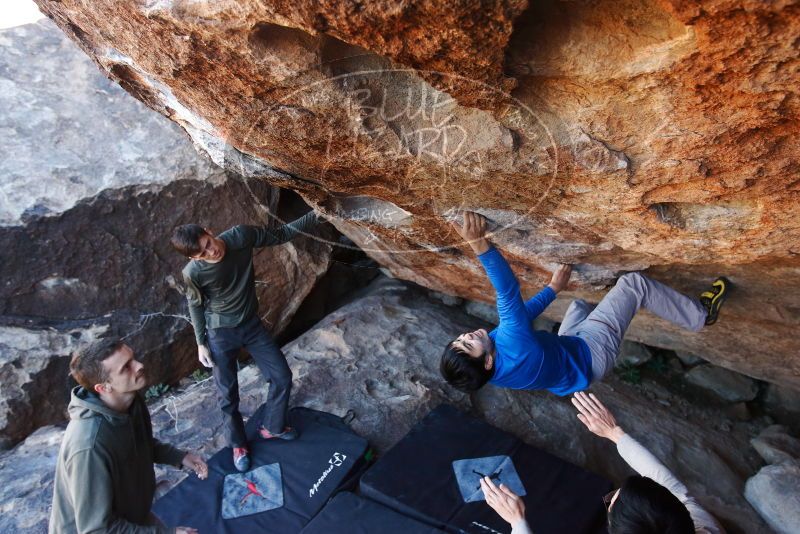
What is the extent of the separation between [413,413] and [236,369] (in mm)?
1468

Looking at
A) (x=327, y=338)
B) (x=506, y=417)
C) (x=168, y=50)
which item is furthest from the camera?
(x=327, y=338)

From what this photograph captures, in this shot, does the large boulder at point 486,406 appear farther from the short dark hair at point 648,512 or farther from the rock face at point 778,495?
the short dark hair at point 648,512

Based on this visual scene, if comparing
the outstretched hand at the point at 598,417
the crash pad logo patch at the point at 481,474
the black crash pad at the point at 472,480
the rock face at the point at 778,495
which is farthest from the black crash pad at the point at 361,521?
the rock face at the point at 778,495

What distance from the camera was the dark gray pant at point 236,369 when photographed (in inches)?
147

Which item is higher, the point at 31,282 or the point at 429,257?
the point at 429,257

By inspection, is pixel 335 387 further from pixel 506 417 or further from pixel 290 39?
pixel 290 39

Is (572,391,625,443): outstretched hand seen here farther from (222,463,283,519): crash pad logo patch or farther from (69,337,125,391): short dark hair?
(69,337,125,391): short dark hair

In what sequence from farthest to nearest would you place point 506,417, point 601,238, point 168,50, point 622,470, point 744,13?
point 506,417, point 622,470, point 601,238, point 168,50, point 744,13

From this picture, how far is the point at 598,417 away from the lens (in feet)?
9.45

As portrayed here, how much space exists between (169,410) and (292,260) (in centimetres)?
191

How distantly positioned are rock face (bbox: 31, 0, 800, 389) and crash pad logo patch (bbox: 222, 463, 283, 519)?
198 centimetres

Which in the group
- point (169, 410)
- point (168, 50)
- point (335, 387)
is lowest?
point (169, 410)

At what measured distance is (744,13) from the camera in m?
1.52

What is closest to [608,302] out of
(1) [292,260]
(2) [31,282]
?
(1) [292,260]
